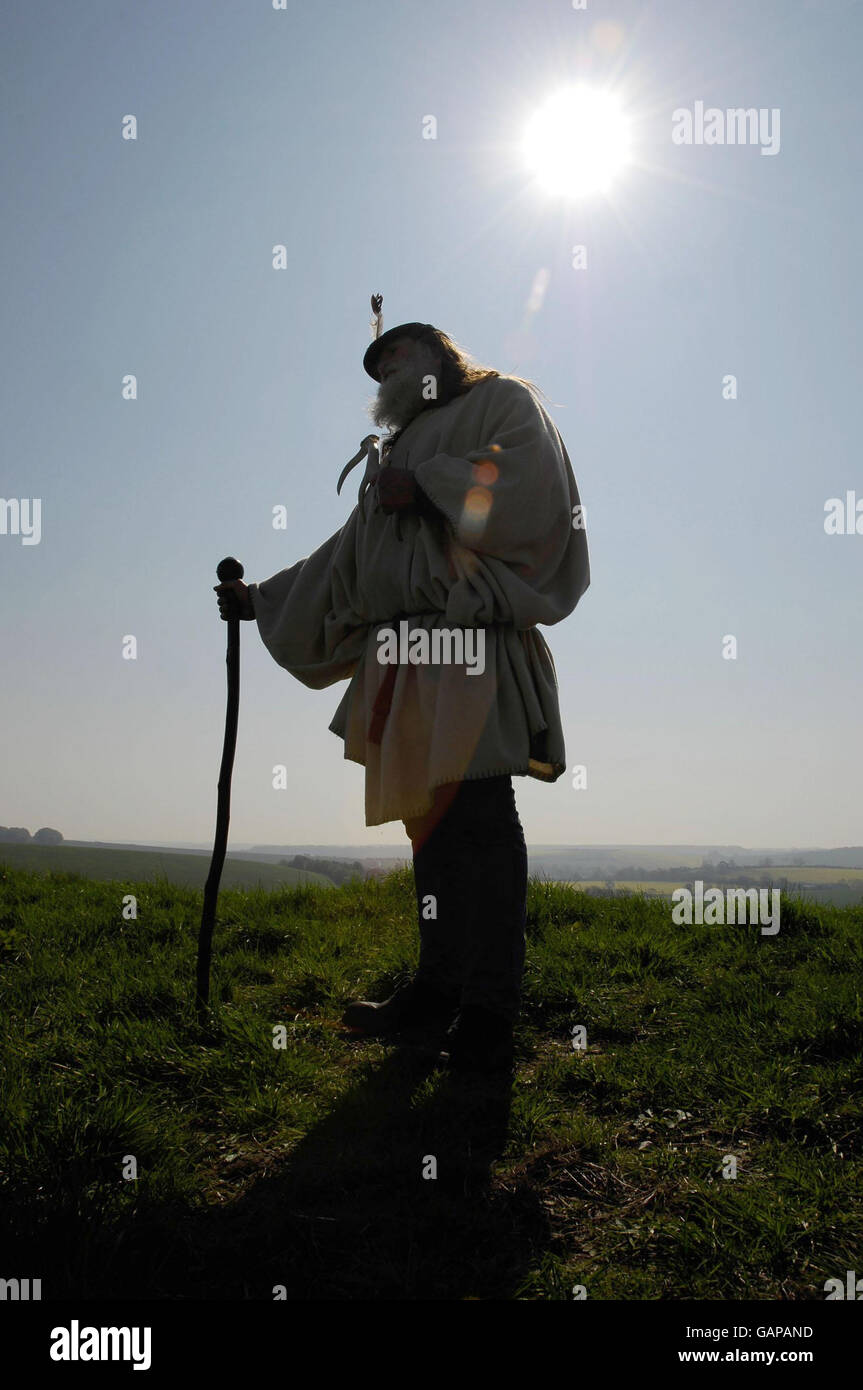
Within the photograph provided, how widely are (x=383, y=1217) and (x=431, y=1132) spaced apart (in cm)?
47

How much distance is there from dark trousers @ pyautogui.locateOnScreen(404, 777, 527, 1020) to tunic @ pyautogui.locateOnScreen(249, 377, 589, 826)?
123 mm

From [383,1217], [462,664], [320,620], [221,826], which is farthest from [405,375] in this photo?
[383,1217]

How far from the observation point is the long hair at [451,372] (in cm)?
392

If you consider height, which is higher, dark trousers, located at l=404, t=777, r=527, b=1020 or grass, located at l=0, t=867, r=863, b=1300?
dark trousers, located at l=404, t=777, r=527, b=1020

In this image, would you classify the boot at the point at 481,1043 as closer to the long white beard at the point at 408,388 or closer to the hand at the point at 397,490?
the hand at the point at 397,490

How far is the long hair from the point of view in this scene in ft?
12.9

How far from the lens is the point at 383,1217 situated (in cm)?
221

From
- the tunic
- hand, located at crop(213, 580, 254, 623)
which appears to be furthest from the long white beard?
hand, located at crop(213, 580, 254, 623)

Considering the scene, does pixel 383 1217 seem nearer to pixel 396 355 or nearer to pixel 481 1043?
pixel 481 1043

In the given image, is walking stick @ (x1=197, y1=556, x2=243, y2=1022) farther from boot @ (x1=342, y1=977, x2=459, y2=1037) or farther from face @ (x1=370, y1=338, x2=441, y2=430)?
face @ (x1=370, y1=338, x2=441, y2=430)

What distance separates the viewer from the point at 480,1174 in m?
2.44

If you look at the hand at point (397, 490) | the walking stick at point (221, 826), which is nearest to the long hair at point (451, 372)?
the hand at point (397, 490)

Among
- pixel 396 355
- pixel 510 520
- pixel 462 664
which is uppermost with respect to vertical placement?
pixel 396 355

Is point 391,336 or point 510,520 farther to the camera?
point 391,336
